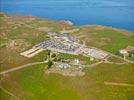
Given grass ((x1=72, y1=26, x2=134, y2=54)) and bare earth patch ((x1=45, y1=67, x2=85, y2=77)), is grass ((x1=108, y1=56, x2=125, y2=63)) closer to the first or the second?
grass ((x1=72, y1=26, x2=134, y2=54))

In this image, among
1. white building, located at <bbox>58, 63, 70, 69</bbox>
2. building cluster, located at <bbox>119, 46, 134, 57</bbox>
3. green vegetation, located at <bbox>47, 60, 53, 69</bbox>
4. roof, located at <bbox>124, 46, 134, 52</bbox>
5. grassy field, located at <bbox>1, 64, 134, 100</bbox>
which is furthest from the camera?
roof, located at <bbox>124, 46, 134, 52</bbox>

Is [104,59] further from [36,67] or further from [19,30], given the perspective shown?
[19,30]

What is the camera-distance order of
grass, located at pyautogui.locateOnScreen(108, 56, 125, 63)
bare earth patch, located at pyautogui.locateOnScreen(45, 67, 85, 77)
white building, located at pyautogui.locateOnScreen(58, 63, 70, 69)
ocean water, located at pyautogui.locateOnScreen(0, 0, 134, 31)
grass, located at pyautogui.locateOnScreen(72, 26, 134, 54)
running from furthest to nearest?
ocean water, located at pyautogui.locateOnScreen(0, 0, 134, 31) → grass, located at pyautogui.locateOnScreen(72, 26, 134, 54) → grass, located at pyautogui.locateOnScreen(108, 56, 125, 63) → white building, located at pyautogui.locateOnScreen(58, 63, 70, 69) → bare earth patch, located at pyautogui.locateOnScreen(45, 67, 85, 77)

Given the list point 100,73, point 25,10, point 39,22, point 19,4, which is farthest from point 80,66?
point 19,4

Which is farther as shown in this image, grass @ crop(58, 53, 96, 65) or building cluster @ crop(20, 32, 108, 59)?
building cluster @ crop(20, 32, 108, 59)

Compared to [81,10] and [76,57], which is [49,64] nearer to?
[76,57]

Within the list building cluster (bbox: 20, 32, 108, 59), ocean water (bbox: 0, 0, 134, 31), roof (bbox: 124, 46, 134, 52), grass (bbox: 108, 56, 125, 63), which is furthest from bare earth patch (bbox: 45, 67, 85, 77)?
ocean water (bbox: 0, 0, 134, 31)

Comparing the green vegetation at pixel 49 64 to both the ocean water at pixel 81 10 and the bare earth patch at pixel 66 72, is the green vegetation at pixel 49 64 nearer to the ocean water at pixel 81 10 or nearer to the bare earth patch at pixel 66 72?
the bare earth patch at pixel 66 72
